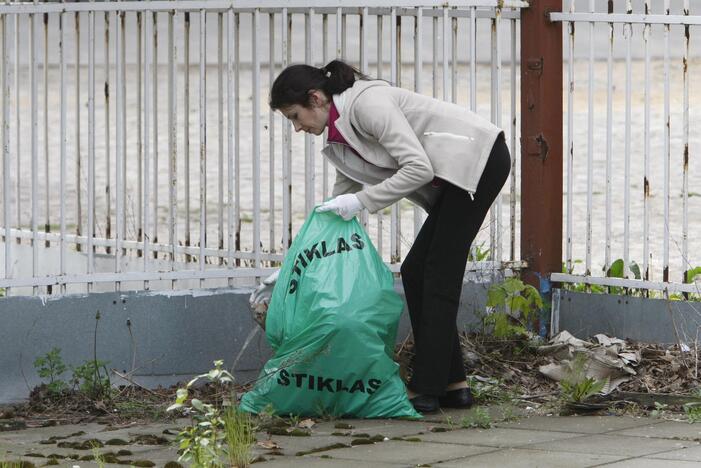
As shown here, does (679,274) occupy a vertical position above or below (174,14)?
below

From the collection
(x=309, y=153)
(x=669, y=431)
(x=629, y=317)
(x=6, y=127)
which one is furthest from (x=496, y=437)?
(x=6, y=127)

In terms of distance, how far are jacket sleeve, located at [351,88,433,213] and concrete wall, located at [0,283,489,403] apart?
1246mm

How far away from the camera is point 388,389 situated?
216 inches

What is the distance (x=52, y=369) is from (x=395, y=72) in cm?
214

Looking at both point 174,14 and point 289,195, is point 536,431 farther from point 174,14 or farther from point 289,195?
point 174,14

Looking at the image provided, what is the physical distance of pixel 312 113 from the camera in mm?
5461

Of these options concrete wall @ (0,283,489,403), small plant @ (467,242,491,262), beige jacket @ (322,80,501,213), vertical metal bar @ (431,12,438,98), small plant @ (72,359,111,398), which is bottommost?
small plant @ (72,359,111,398)

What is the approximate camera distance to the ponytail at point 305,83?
5.40 metres

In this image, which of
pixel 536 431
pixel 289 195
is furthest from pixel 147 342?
pixel 536 431

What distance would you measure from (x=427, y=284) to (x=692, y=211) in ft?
23.4

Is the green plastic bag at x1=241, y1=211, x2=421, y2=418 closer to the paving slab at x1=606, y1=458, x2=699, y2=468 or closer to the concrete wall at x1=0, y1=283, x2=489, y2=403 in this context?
the concrete wall at x1=0, y1=283, x2=489, y2=403

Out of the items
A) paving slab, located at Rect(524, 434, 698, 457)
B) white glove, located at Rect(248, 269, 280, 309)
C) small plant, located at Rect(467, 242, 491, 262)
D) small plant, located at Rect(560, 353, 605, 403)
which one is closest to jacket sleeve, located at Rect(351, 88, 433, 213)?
white glove, located at Rect(248, 269, 280, 309)

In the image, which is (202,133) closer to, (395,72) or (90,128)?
(90,128)

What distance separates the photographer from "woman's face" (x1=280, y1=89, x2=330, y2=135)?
5434 mm
